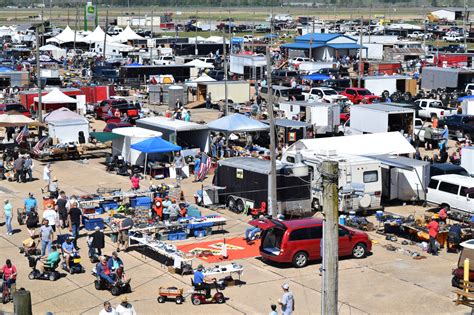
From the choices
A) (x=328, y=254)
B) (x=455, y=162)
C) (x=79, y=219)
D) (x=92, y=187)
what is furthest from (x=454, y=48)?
(x=328, y=254)

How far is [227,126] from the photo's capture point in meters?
33.3

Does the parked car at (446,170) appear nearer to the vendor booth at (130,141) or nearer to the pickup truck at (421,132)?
the pickup truck at (421,132)

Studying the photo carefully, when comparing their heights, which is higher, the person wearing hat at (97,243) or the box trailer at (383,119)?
the box trailer at (383,119)

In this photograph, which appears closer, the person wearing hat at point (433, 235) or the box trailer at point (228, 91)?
the person wearing hat at point (433, 235)

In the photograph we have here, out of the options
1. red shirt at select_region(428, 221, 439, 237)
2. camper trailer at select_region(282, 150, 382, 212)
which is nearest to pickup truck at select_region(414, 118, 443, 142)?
camper trailer at select_region(282, 150, 382, 212)

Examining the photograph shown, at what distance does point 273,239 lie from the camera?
67.2 feet

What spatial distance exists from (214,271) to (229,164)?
7.68m

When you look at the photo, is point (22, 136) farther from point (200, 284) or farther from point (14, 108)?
point (200, 284)

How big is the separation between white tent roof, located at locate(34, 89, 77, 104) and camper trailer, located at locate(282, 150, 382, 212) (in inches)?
791

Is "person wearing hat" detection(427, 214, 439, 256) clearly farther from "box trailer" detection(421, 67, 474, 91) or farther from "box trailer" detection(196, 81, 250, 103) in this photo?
"box trailer" detection(421, 67, 474, 91)

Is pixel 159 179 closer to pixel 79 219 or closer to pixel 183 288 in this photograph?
pixel 79 219

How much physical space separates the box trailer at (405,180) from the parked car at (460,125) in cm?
1205

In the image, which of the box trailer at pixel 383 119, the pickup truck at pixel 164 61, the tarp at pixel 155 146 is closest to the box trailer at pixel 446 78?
the box trailer at pixel 383 119

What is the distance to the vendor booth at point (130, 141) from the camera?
1227 inches
